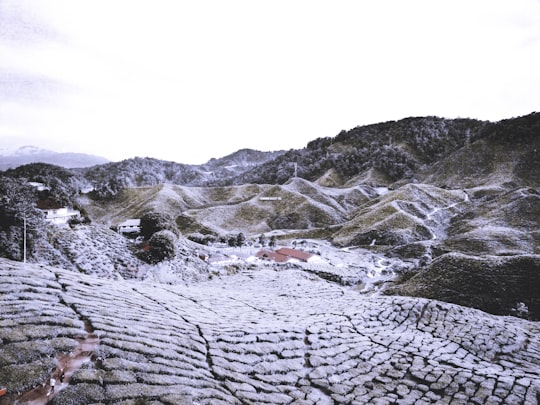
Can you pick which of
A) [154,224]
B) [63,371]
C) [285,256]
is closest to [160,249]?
[154,224]

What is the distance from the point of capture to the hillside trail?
4.39 metres

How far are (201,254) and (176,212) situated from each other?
154 ft

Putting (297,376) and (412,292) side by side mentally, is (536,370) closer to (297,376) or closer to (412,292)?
(297,376)

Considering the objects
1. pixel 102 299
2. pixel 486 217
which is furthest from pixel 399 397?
pixel 486 217

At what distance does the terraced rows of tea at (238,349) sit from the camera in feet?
17.2

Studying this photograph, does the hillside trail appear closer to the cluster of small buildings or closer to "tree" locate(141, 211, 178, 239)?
"tree" locate(141, 211, 178, 239)

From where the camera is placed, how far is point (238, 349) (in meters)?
7.91

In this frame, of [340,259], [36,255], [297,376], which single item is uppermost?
[36,255]

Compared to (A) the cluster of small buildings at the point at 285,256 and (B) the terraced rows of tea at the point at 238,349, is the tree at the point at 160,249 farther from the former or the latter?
(A) the cluster of small buildings at the point at 285,256

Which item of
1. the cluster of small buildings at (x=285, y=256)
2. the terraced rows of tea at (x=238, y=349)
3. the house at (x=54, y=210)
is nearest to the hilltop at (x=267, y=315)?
the terraced rows of tea at (x=238, y=349)

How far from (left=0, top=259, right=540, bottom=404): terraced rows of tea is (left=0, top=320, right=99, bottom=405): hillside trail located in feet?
0.07

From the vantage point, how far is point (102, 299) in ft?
26.7

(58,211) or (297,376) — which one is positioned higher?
(58,211)

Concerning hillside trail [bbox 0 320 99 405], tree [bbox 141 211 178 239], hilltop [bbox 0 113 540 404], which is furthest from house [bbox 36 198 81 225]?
hillside trail [bbox 0 320 99 405]
